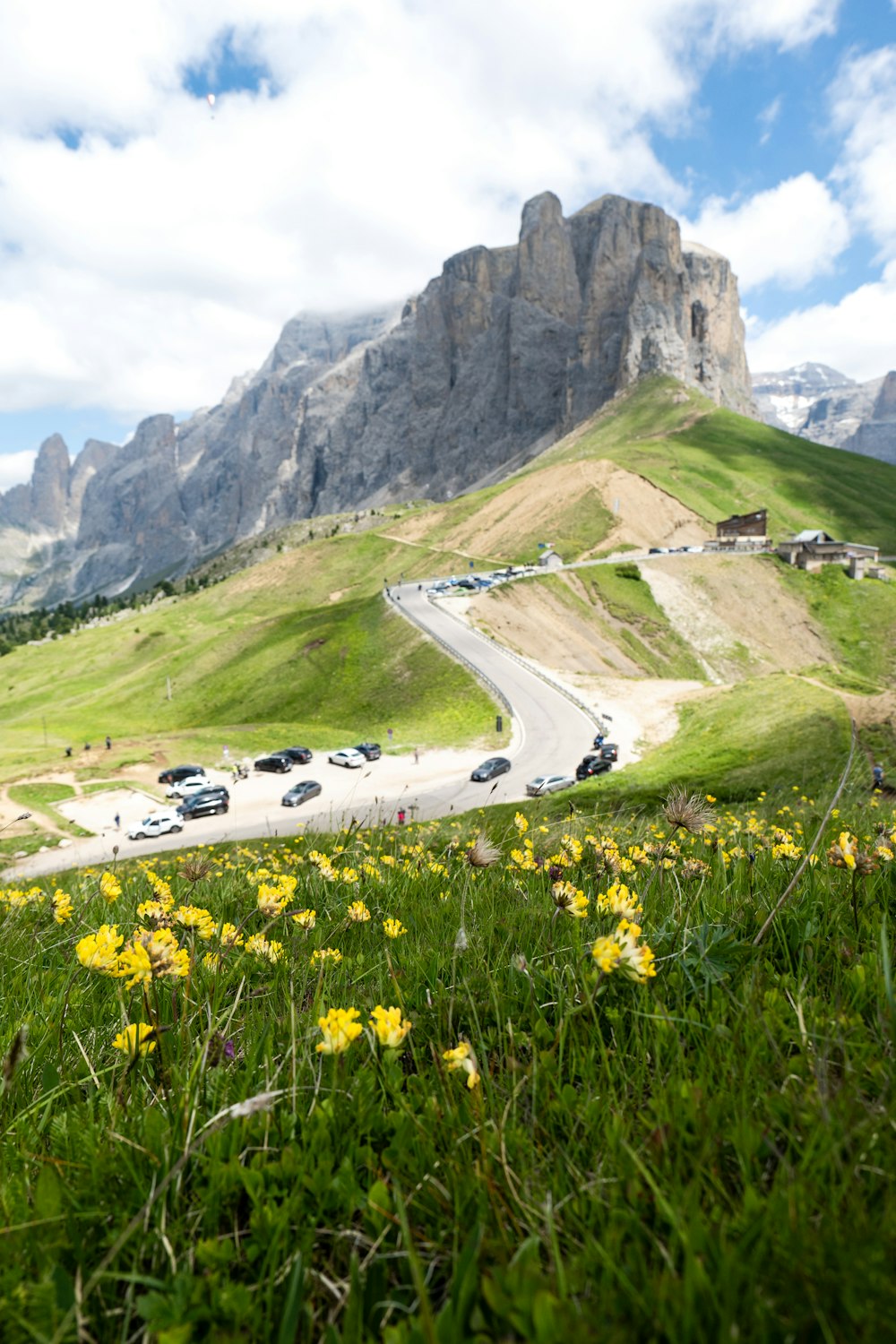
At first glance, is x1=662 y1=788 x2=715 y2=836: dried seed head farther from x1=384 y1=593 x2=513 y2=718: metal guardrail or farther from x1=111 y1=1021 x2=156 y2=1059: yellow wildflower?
x1=384 y1=593 x2=513 y2=718: metal guardrail

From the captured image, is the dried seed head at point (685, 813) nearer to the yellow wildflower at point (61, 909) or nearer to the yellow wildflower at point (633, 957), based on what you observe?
the yellow wildflower at point (633, 957)

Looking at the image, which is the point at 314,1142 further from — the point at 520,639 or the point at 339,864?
the point at 520,639

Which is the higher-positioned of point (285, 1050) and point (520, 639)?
point (520, 639)

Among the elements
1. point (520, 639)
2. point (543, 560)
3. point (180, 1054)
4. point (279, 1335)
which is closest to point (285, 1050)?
point (180, 1054)

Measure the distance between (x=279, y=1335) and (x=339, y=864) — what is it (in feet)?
13.3

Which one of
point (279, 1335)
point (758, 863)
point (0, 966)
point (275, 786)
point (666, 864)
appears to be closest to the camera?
point (279, 1335)

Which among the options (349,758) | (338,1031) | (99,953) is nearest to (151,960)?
(99,953)

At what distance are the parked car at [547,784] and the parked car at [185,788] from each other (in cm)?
2068

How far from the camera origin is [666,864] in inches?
145

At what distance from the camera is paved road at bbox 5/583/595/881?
29.7 metres

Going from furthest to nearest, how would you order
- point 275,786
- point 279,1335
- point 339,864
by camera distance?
point 275,786 < point 339,864 < point 279,1335

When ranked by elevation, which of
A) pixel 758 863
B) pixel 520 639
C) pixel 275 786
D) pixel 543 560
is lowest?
pixel 275 786

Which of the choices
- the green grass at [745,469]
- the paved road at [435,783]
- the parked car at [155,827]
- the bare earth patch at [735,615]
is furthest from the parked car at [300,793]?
the green grass at [745,469]

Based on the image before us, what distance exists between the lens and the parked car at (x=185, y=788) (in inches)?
1588
